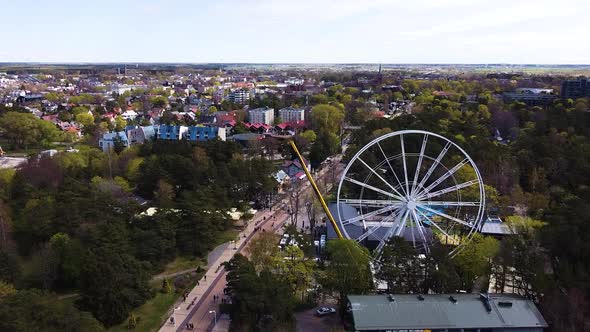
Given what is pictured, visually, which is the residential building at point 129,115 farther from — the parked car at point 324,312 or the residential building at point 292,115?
the parked car at point 324,312

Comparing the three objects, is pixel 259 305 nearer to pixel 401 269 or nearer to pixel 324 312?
pixel 324 312

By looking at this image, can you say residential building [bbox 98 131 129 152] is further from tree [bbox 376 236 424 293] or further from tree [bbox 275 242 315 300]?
tree [bbox 376 236 424 293]

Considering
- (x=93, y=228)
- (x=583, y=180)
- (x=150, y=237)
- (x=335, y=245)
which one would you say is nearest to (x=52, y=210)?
(x=93, y=228)

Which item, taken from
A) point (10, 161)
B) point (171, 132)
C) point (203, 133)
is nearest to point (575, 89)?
point (203, 133)

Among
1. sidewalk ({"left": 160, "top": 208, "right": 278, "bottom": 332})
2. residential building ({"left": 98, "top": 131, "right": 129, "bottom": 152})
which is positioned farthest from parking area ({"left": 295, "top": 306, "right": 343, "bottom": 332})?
residential building ({"left": 98, "top": 131, "right": 129, "bottom": 152})

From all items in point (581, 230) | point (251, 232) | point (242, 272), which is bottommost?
point (251, 232)

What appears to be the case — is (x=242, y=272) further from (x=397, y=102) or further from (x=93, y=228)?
(x=397, y=102)
